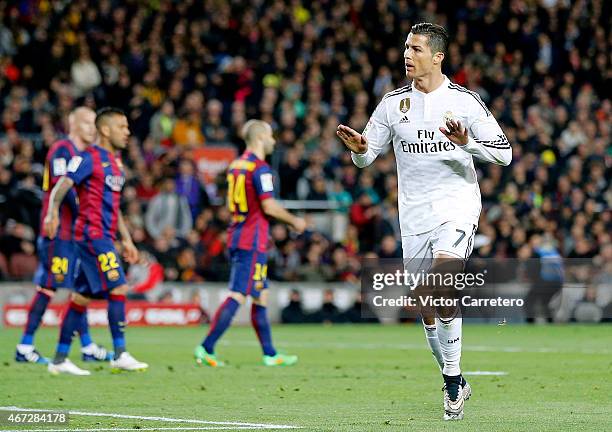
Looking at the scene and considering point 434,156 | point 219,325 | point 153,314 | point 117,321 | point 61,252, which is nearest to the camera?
point 434,156

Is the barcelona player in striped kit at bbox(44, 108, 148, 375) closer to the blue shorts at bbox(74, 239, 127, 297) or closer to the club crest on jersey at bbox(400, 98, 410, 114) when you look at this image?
the blue shorts at bbox(74, 239, 127, 297)

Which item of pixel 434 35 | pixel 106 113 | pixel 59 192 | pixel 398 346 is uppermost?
pixel 434 35

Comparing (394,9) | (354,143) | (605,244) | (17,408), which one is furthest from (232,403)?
(394,9)

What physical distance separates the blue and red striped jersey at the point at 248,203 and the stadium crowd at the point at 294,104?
756 centimetres

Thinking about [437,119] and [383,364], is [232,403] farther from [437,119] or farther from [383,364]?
[383,364]

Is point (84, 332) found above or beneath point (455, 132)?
beneath

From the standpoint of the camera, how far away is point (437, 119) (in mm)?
9148

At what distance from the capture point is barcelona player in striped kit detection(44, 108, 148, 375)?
12.3 m

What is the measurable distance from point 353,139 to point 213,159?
1464 cm

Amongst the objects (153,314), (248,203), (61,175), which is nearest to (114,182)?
(61,175)

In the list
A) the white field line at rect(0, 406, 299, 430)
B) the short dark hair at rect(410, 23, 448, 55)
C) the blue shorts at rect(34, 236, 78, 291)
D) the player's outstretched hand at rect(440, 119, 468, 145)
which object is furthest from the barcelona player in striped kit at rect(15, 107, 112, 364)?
the player's outstretched hand at rect(440, 119, 468, 145)

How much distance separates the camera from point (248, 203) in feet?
44.4

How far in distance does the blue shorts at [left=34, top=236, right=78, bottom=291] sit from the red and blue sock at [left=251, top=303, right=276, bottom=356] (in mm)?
1895

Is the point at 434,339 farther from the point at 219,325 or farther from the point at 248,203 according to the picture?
the point at 248,203
